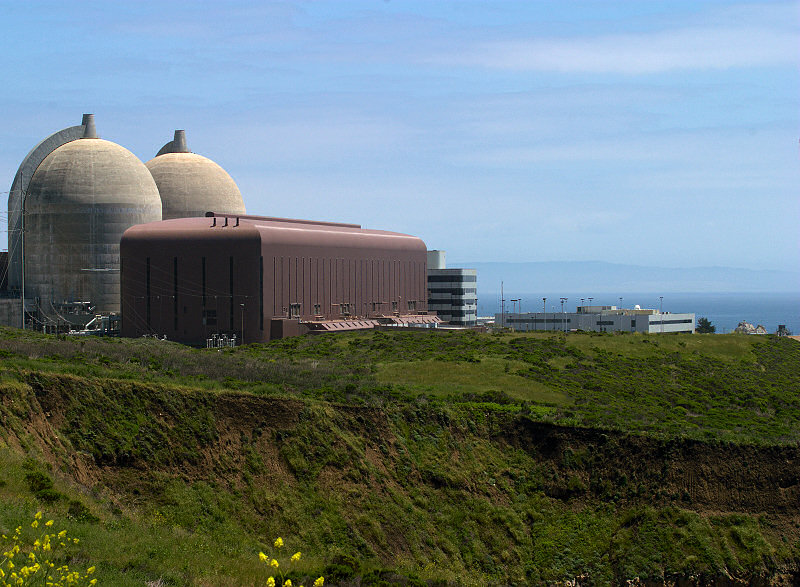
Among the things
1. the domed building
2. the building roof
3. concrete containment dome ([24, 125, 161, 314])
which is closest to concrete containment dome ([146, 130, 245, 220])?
the domed building

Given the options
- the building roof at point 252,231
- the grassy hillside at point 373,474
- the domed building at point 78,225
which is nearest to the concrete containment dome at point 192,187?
the domed building at point 78,225

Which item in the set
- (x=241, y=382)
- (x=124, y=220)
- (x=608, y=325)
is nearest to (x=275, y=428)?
(x=241, y=382)

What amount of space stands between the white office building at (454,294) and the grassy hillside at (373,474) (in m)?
96.4

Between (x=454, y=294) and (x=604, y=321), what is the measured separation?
28595mm

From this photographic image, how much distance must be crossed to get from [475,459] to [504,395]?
998cm

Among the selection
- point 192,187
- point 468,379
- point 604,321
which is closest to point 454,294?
point 604,321

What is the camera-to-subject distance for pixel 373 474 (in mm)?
45594

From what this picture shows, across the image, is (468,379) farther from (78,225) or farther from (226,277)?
(78,225)

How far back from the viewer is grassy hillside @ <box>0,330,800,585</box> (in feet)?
107

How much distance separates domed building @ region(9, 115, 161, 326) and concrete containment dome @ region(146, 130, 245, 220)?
434 inches

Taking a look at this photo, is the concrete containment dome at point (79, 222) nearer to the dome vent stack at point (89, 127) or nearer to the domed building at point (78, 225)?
the domed building at point (78, 225)

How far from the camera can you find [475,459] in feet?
168

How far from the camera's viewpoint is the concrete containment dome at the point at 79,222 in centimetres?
10981

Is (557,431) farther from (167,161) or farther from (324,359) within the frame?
(167,161)
